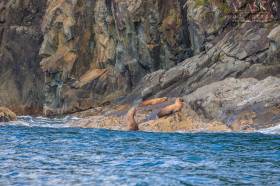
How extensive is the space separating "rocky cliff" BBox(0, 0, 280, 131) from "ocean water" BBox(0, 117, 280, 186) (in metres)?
15.1

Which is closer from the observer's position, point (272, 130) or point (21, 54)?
point (272, 130)

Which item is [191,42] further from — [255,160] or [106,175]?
[106,175]

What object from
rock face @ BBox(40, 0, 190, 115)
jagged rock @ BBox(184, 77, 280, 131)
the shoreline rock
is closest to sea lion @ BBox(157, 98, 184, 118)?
the shoreline rock

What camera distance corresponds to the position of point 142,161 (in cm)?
2506

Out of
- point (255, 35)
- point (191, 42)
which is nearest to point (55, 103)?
point (191, 42)

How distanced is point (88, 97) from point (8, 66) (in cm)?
2338

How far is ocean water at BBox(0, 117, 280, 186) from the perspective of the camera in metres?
20.2

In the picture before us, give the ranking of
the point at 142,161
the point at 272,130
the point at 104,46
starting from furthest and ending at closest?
the point at 104,46
the point at 272,130
the point at 142,161

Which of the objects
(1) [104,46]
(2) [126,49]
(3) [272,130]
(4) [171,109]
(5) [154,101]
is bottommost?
(3) [272,130]

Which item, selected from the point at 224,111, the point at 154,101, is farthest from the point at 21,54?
the point at 224,111

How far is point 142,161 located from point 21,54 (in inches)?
2922

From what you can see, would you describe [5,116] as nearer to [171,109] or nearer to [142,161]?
[171,109]

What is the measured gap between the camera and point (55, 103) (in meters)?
83.5

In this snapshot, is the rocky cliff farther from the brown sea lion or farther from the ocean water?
the ocean water
